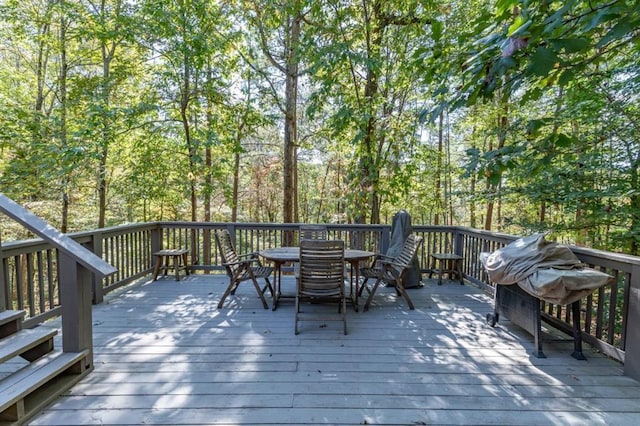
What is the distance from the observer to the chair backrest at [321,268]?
11.1 feet

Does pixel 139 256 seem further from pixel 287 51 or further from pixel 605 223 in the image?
pixel 605 223

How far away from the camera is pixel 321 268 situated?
3430 millimetres

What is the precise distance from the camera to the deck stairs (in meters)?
1.82

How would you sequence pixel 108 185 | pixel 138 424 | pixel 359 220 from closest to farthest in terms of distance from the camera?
pixel 138 424
pixel 359 220
pixel 108 185

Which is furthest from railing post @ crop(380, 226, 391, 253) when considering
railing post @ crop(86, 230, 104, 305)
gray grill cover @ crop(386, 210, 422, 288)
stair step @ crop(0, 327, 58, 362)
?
stair step @ crop(0, 327, 58, 362)

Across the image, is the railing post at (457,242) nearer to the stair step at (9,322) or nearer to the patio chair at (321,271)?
the patio chair at (321,271)

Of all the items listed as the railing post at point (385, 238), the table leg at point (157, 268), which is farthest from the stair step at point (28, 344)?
the railing post at point (385, 238)

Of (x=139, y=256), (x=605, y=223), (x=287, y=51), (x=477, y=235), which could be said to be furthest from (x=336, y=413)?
(x=287, y=51)

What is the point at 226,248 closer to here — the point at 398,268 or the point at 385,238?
the point at 398,268

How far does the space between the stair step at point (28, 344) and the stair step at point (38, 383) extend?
0.29ft

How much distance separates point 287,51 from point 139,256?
18.6 feet

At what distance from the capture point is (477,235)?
5.02 m

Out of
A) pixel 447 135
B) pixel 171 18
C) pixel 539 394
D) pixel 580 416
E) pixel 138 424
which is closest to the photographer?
pixel 138 424

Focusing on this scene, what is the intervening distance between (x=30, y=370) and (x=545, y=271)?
12.8 ft
